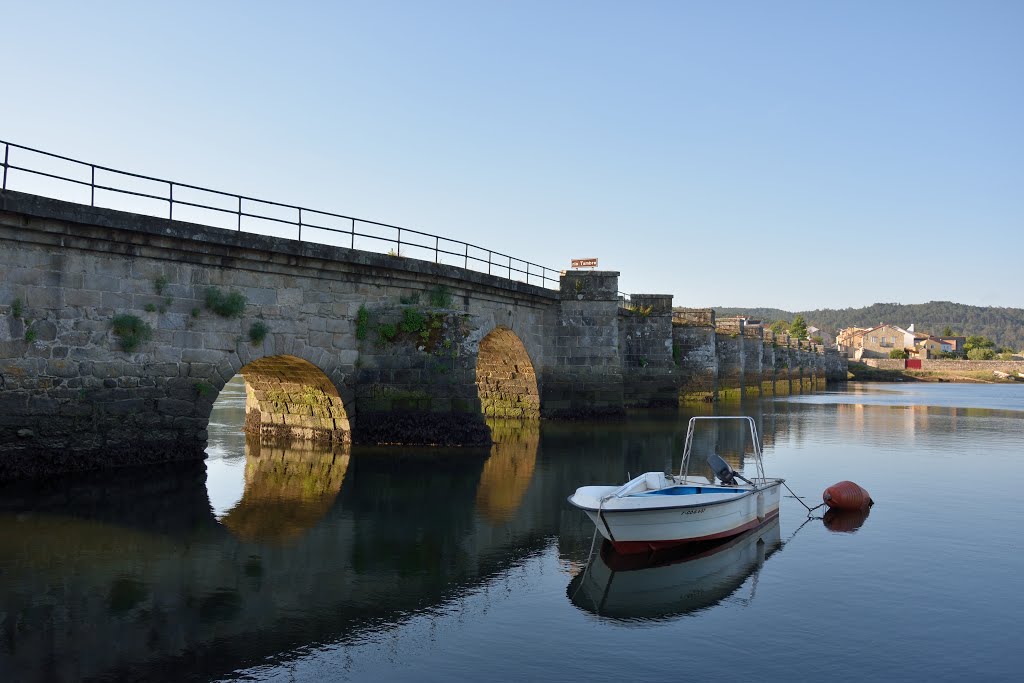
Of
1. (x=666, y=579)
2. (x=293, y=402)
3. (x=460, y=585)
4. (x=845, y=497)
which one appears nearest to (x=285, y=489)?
(x=293, y=402)

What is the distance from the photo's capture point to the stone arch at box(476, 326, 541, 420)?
30.9 meters

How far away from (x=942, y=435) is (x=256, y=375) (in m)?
23.8

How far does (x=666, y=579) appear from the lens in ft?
33.9

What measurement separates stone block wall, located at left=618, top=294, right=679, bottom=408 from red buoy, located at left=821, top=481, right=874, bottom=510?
881 inches

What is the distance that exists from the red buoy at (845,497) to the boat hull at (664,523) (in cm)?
363

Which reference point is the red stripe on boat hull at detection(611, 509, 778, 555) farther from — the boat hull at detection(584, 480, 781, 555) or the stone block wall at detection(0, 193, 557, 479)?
the stone block wall at detection(0, 193, 557, 479)

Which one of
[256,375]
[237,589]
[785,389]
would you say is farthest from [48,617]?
[785,389]

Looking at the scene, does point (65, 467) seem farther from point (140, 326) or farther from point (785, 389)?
point (785, 389)

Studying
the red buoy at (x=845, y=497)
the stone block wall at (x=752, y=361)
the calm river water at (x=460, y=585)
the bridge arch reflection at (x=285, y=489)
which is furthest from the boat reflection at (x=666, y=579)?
the stone block wall at (x=752, y=361)

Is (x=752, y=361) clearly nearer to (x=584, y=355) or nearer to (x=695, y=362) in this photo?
(x=695, y=362)

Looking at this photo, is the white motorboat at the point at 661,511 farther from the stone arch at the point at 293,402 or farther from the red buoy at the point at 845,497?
the stone arch at the point at 293,402

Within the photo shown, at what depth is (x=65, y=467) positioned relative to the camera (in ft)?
47.2

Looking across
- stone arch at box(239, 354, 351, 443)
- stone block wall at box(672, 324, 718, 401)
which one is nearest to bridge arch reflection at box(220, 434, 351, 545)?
stone arch at box(239, 354, 351, 443)

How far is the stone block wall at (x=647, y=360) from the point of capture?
3734 centimetres
